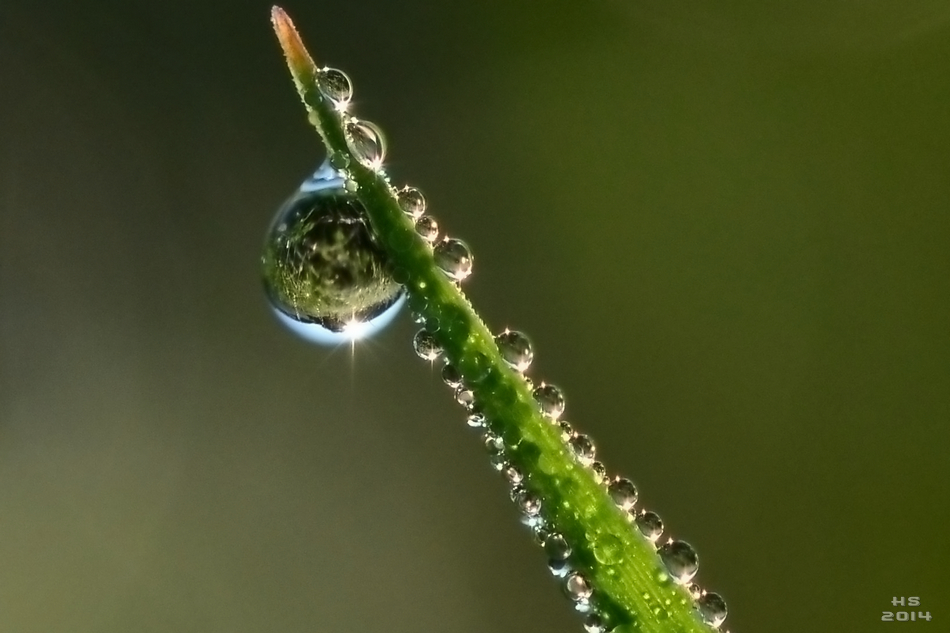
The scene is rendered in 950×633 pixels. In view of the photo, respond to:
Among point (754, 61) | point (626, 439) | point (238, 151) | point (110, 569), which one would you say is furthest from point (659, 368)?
point (110, 569)

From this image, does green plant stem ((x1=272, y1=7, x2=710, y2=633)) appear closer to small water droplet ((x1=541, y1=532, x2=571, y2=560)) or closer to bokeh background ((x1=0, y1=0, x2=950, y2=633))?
small water droplet ((x1=541, y1=532, x2=571, y2=560))

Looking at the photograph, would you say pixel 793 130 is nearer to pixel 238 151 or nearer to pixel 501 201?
pixel 501 201

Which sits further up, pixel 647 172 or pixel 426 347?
pixel 647 172

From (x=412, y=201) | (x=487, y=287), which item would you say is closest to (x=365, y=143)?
(x=412, y=201)

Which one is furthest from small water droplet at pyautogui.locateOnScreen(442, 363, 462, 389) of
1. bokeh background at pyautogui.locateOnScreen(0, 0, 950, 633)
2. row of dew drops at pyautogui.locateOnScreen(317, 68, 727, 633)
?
bokeh background at pyautogui.locateOnScreen(0, 0, 950, 633)

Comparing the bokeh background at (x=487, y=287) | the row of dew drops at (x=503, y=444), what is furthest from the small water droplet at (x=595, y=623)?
the bokeh background at (x=487, y=287)

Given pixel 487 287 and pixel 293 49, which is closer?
pixel 293 49

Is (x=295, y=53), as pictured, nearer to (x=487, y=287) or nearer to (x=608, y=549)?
(x=608, y=549)
